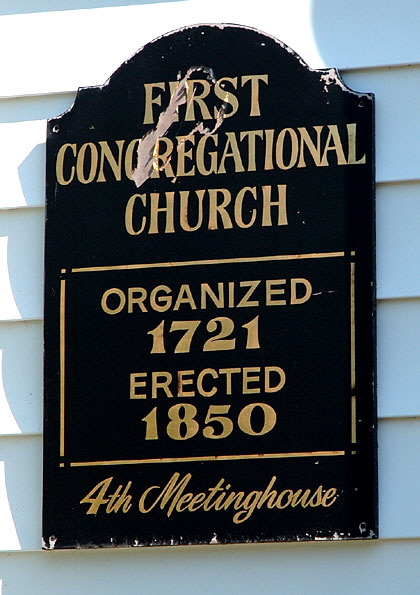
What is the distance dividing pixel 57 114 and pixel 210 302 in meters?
0.66

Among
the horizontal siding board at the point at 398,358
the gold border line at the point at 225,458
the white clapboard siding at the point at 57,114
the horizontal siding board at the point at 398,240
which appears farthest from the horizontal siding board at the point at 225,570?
the white clapboard siding at the point at 57,114

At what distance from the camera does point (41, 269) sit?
3.71 metres

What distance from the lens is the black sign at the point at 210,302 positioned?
3.44 metres

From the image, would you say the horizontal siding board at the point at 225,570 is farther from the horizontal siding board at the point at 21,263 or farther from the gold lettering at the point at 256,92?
the gold lettering at the point at 256,92

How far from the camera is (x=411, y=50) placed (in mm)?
3590

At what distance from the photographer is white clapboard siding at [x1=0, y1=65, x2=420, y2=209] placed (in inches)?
139

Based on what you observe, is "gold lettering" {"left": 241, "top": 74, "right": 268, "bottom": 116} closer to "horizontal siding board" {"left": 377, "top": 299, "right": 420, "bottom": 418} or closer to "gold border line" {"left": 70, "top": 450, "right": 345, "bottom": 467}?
"horizontal siding board" {"left": 377, "top": 299, "right": 420, "bottom": 418}

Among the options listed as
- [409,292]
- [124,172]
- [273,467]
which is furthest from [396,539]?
[124,172]

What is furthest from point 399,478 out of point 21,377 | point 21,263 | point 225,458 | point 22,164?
point 22,164

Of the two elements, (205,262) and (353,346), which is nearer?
(353,346)

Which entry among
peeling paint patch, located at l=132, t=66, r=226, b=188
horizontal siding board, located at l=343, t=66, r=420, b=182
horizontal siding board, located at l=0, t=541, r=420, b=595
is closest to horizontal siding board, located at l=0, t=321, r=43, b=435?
horizontal siding board, located at l=0, t=541, r=420, b=595

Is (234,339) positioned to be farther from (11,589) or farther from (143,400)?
(11,589)

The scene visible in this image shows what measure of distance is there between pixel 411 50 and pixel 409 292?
0.60 metres

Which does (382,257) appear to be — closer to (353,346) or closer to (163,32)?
(353,346)
